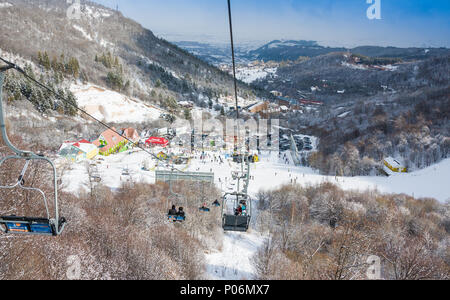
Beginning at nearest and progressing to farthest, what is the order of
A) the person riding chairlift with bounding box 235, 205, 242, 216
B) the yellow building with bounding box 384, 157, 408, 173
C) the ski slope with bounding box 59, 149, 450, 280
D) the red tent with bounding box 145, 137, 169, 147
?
the person riding chairlift with bounding box 235, 205, 242, 216 → the ski slope with bounding box 59, 149, 450, 280 → the yellow building with bounding box 384, 157, 408, 173 → the red tent with bounding box 145, 137, 169, 147

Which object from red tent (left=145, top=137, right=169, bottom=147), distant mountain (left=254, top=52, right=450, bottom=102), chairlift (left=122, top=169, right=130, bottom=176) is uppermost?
distant mountain (left=254, top=52, right=450, bottom=102)

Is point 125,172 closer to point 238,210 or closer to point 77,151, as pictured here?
point 77,151

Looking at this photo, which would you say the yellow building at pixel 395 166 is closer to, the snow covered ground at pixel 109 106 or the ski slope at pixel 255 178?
the ski slope at pixel 255 178

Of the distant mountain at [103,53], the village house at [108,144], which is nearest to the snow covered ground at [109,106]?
the distant mountain at [103,53]

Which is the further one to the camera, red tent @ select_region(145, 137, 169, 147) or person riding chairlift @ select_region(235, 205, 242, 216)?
red tent @ select_region(145, 137, 169, 147)

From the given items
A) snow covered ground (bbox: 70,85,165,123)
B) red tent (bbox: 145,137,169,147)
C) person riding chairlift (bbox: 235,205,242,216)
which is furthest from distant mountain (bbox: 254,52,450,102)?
person riding chairlift (bbox: 235,205,242,216)

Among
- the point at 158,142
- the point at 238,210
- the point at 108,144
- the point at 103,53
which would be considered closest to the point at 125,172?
the point at 108,144

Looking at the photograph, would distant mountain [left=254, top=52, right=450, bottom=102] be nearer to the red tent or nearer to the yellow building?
the yellow building

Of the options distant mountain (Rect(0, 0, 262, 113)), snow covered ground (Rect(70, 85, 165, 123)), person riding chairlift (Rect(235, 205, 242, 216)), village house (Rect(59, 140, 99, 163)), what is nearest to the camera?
person riding chairlift (Rect(235, 205, 242, 216))
